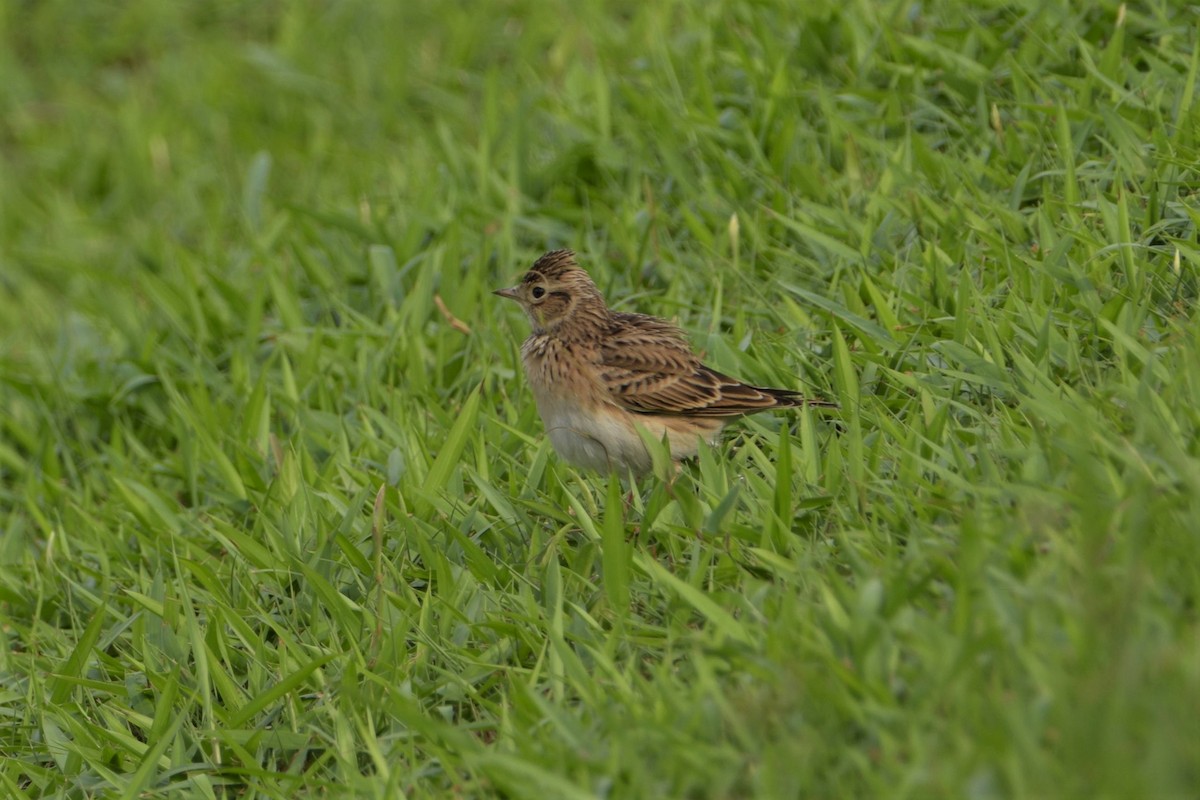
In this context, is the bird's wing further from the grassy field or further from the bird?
the grassy field

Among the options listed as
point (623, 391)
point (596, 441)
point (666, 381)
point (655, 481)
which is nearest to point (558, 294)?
point (623, 391)

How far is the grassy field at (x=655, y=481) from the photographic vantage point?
3639 millimetres

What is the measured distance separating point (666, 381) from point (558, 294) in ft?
2.42

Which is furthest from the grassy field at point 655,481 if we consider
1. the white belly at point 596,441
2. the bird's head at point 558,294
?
the bird's head at point 558,294

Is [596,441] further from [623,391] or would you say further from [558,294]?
[558,294]

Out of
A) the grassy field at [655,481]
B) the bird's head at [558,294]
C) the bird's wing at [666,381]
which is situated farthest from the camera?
the bird's head at [558,294]

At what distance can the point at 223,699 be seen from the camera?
16.8ft

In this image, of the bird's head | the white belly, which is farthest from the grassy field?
the bird's head

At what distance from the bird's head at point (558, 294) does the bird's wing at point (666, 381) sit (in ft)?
0.65

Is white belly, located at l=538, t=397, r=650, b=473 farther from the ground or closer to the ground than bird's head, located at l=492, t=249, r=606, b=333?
closer to the ground

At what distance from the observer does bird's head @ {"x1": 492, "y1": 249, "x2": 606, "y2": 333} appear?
20.3 ft

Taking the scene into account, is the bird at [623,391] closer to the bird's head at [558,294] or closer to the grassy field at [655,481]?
the bird's head at [558,294]

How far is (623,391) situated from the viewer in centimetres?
582

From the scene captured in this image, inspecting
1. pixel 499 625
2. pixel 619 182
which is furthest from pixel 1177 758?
pixel 619 182
